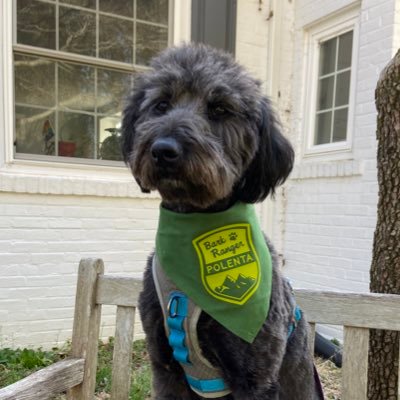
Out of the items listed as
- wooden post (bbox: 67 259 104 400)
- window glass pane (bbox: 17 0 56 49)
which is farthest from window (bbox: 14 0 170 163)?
wooden post (bbox: 67 259 104 400)

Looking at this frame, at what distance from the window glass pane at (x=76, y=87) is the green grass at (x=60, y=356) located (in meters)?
2.03

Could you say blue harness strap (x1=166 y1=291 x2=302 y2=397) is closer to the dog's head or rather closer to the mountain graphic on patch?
the mountain graphic on patch

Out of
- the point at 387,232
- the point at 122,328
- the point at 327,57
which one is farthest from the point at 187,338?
the point at 327,57

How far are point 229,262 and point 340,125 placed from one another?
10.9ft

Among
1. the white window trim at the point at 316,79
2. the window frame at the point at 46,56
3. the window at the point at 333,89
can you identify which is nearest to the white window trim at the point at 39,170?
the window frame at the point at 46,56

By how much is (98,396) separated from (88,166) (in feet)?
6.04

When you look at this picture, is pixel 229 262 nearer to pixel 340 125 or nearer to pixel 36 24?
pixel 36 24

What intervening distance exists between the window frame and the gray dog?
202 centimetres

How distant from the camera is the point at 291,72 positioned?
4578mm

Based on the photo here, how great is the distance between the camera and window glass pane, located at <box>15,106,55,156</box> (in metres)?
3.58

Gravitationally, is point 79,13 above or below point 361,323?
above

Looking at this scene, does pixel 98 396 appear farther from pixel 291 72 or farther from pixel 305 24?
pixel 305 24

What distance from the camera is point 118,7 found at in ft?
12.7

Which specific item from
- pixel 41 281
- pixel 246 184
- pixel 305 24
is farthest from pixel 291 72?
pixel 246 184
